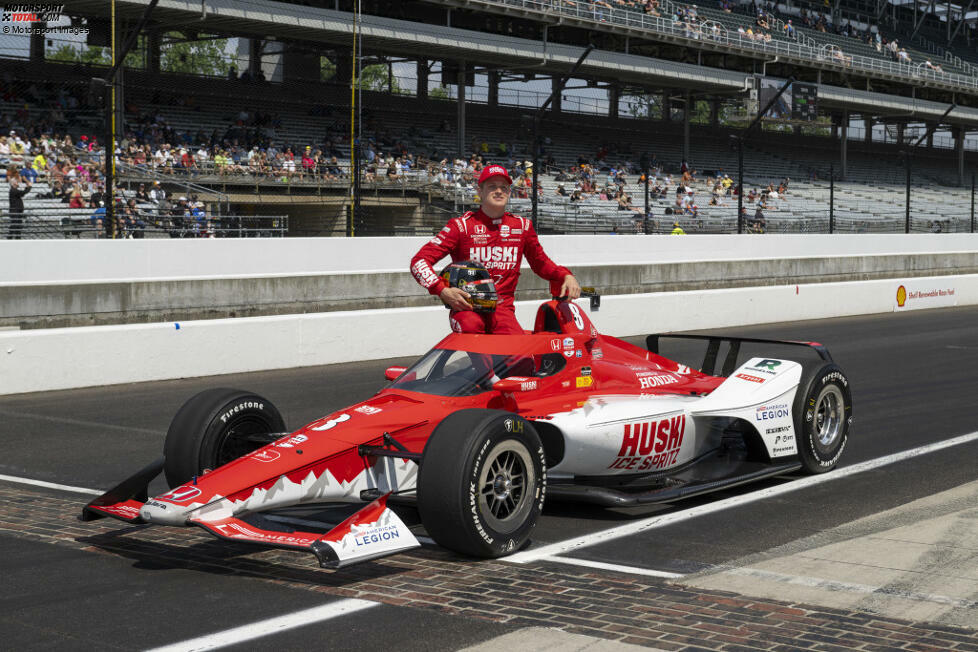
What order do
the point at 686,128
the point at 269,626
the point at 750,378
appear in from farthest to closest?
the point at 686,128, the point at 750,378, the point at 269,626

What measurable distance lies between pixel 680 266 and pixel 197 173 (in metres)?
10.8

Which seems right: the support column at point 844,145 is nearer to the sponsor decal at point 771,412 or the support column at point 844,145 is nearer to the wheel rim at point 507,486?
the sponsor decal at point 771,412

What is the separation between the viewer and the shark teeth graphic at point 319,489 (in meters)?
5.71

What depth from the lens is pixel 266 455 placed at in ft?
20.1

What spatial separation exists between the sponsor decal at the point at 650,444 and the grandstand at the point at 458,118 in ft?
39.6

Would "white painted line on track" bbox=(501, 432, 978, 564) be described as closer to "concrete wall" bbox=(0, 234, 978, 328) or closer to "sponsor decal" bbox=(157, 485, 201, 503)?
"sponsor decal" bbox=(157, 485, 201, 503)

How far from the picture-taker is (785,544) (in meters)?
6.26

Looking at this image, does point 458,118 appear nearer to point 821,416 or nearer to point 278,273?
point 278,273

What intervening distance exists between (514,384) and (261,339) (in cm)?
849

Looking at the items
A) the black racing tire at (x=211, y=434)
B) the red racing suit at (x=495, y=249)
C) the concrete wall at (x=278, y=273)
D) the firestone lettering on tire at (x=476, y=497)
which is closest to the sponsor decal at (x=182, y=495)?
the black racing tire at (x=211, y=434)

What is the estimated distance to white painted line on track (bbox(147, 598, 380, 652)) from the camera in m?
4.62

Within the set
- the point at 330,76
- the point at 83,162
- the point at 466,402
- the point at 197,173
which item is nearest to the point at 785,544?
the point at 466,402

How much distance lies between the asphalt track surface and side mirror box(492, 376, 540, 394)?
2.63 ft

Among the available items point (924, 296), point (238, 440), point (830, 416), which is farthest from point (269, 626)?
point (924, 296)
